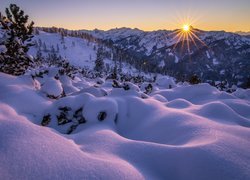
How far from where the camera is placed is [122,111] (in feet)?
25.1

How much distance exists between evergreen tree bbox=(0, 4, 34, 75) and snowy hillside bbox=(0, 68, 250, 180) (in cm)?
557

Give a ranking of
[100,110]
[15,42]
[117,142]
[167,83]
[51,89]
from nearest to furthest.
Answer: [117,142] < [100,110] < [51,89] < [15,42] < [167,83]

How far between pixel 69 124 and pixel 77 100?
924 millimetres

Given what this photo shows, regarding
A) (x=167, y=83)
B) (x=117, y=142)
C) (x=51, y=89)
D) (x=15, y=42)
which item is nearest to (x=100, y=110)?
(x=117, y=142)

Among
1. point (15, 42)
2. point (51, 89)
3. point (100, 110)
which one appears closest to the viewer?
point (100, 110)

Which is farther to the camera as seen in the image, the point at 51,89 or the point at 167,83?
the point at 167,83

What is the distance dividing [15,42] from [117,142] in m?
11.5

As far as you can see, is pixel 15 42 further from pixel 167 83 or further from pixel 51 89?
pixel 167 83

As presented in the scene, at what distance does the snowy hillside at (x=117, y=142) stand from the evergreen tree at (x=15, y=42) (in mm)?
5567

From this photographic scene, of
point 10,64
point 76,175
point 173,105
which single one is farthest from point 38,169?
point 10,64

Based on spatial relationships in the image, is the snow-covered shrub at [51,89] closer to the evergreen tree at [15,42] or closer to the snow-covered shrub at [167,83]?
the evergreen tree at [15,42]

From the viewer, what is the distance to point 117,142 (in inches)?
187

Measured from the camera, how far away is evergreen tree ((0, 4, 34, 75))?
1304cm

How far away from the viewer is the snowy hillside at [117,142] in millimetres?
3217
